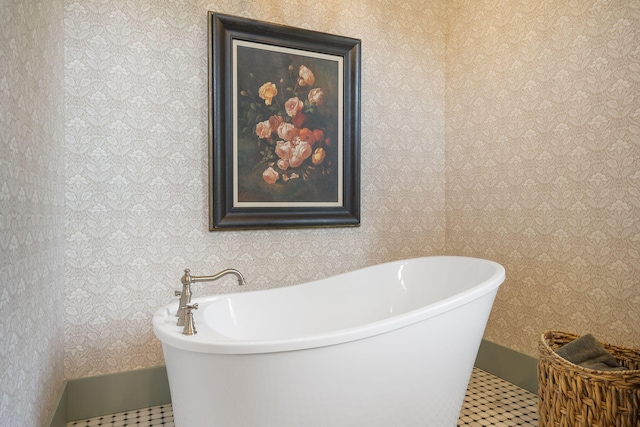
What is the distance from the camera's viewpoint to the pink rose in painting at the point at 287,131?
2219 millimetres

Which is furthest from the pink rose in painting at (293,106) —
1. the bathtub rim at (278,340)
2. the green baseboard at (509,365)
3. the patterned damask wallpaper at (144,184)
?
the green baseboard at (509,365)

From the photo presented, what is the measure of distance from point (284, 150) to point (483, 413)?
Answer: 1.59m

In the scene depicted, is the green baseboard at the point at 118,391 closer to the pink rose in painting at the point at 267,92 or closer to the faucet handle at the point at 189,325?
the faucet handle at the point at 189,325

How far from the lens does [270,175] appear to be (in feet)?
7.22

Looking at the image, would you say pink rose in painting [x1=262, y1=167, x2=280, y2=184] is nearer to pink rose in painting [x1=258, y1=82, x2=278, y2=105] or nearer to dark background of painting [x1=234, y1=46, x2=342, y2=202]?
dark background of painting [x1=234, y1=46, x2=342, y2=202]

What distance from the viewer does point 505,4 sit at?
7.49ft

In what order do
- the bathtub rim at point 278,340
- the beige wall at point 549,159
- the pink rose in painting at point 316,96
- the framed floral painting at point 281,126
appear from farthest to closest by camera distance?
the pink rose in painting at point 316,96 → the framed floral painting at point 281,126 → the beige wall at point 549,159 → the bathtub rim at point 278,340

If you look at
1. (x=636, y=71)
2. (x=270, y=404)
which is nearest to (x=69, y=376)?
(x=270, y=404)

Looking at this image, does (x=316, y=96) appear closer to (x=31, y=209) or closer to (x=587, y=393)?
(x=31, y=209)

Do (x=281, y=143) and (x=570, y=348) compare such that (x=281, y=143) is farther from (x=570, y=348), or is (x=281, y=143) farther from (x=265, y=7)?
(x=570, y=348)

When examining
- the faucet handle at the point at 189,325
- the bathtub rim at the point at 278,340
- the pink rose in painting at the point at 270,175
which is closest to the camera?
the bathtub rim at the point at 278,340

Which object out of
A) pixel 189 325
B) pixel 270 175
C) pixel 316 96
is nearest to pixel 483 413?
pixel 189 325

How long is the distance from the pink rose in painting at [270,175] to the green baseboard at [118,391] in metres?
1.06

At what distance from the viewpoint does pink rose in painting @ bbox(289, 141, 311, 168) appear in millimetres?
2254
